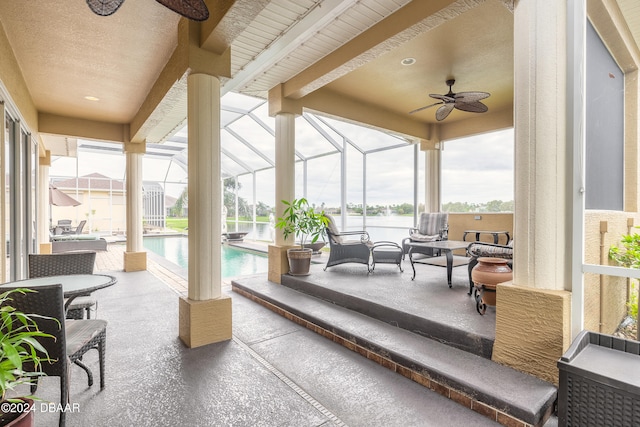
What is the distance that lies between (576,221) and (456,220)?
544cm

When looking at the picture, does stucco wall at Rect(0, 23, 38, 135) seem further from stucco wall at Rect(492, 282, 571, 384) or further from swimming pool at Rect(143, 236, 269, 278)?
stucco wall at Rect(492, 282, 571, 384)

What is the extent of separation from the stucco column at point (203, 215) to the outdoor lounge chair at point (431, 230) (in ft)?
12.9

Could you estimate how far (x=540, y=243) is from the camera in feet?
6.47

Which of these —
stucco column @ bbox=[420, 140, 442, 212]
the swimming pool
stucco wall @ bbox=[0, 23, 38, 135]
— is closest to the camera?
stucco wall @ bbox=[0, 23, 38, 135]

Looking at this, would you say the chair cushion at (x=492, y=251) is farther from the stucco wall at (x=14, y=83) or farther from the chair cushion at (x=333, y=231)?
the stucco wall at (x=14, y=83)

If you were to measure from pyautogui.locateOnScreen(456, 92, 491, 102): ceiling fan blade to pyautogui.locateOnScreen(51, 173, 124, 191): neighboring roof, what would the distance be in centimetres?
1486

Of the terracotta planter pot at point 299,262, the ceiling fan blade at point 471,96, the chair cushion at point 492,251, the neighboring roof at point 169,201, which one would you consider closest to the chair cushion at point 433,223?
the ceiling fan blade at point 471,96

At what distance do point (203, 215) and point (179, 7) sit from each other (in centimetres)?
165

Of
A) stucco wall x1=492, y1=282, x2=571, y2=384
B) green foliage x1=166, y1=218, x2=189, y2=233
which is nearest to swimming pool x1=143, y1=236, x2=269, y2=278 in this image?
stucco wall x1=492, y1=282, x2=571, y2=384

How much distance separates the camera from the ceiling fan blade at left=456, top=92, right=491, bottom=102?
4.20 m

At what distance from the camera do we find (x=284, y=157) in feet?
15.6

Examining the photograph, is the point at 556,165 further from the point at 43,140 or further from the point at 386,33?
the point at 43,140

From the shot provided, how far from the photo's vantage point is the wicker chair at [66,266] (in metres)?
2.85

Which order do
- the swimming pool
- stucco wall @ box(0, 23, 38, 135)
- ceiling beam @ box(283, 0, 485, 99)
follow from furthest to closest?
the swimming pool → stucco wall @ box(0, 23, 38, 135) → ceiling beam @ box(283, 0, 485, 99)
